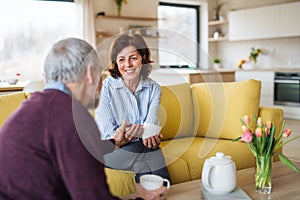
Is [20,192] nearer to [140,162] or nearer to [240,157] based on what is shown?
[140,162]

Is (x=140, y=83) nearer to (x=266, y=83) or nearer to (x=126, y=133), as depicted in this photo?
(x=126, y=133)

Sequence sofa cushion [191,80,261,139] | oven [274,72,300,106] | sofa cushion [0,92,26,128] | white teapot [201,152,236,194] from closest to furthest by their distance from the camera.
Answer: white teapot [201,152,236,194], sofa cushion [0,92,26,128], sofa cushion [191,80,261,139], oven [274,72,300,106]

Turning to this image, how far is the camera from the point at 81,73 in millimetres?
1143

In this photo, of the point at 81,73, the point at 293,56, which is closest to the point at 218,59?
the point at 293,56

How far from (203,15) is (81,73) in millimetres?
7344

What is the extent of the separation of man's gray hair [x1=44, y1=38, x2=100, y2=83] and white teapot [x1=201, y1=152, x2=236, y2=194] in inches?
33.3

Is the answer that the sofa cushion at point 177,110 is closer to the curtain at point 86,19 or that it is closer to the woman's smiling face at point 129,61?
the woman's smiling face at point 129,61

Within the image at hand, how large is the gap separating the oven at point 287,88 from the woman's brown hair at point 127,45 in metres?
4.97

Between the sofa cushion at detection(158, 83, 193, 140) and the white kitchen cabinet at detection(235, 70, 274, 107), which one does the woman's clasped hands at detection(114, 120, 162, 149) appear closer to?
the sofa cushion at detection(158, 83, 193, 140)

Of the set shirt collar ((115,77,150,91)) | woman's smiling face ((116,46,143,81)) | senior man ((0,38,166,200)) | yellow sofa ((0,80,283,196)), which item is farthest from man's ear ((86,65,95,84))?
yellow sofa ((0,80,283,196))

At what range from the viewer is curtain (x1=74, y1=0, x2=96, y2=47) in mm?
6258

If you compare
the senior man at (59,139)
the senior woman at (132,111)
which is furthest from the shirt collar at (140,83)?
the senior man at (59,139)

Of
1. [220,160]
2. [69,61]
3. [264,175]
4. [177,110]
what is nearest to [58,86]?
[69,61]

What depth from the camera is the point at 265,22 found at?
6.98 meters
